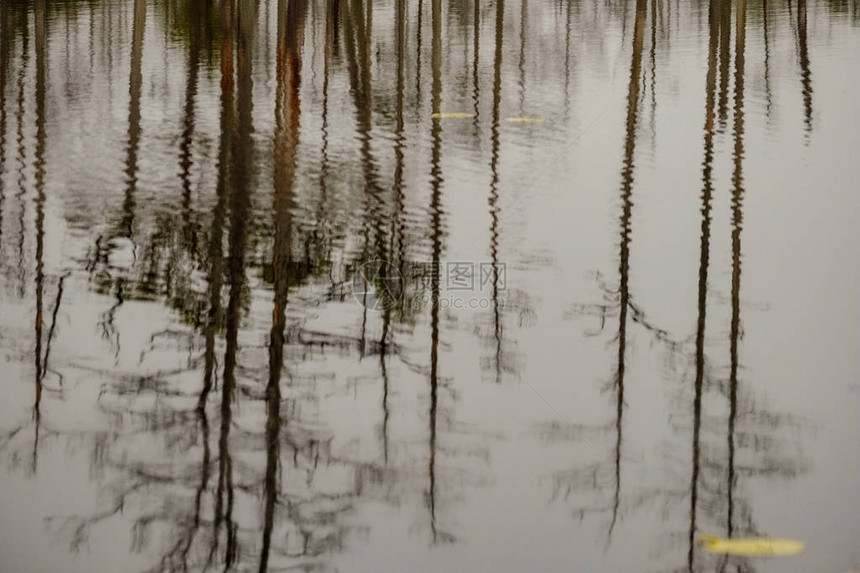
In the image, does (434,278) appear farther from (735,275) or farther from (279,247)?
(735,275)

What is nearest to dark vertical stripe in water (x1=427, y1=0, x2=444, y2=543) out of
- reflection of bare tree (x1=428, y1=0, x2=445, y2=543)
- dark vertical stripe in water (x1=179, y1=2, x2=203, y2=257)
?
reflection of bare tree (x1=428, y1=0, x2=445, y2=543)

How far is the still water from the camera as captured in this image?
17.3 ft

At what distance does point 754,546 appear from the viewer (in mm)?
5008

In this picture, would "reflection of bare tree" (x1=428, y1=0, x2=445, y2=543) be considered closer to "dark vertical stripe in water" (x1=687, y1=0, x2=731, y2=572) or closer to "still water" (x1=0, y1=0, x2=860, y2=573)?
"still water" (x1=0, y1=0, x2=860, y2=573)

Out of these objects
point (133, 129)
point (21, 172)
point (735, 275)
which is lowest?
point (735, 275)

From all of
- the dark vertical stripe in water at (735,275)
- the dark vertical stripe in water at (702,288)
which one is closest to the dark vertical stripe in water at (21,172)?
the dark vertical stripe in water at (702,288)

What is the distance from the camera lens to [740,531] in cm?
519

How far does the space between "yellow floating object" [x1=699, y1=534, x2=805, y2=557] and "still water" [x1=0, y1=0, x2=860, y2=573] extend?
82 millimetres

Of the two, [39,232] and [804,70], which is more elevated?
[804,70]

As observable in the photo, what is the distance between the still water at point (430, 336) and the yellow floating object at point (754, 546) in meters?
0.08

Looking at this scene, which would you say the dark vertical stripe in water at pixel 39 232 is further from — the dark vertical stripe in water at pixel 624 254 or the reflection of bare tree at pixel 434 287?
the dark vertical stripe in water at pixel 624 254

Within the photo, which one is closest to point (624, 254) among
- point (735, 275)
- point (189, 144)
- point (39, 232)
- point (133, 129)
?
point (735, 275)

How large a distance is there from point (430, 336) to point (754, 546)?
9.98 feet

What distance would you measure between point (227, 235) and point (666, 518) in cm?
528
